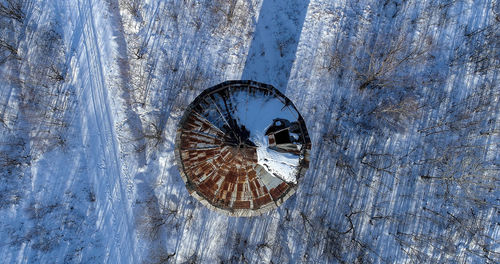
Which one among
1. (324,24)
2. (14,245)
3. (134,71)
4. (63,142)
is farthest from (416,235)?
(14,245)

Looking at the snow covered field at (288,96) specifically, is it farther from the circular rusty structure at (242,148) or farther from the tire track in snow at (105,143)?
the circular rusty structure at (242,148)

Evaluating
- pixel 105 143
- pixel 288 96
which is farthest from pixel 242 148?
pixel 105 143

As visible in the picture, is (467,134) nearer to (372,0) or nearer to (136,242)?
(372,0)

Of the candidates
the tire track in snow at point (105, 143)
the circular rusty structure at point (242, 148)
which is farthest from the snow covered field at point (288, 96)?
the circular rusty structure at point (242, 148)

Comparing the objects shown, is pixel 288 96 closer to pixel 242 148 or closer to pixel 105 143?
pixel 242 148

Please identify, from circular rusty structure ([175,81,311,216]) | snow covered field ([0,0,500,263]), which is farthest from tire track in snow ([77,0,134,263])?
circular rusty structure ([175,81,311,216])

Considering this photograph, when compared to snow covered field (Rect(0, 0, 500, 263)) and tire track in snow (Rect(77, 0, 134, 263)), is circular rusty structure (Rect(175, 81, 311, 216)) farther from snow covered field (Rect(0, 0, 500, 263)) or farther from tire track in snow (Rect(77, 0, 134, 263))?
tire track in snow (Rect(77, 0, 134, 263))
